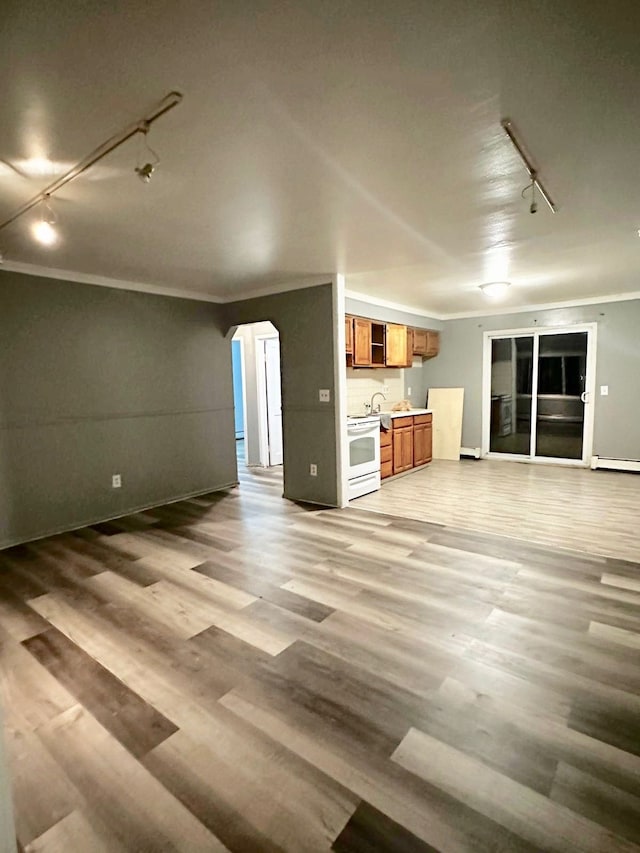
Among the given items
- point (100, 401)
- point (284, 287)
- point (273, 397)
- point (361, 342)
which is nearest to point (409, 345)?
point (361, 342)

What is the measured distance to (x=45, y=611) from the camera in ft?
8.91

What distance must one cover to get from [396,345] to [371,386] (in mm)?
741

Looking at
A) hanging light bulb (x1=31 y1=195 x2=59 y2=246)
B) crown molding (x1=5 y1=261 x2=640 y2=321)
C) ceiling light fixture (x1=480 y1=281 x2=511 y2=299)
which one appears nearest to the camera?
hanging light bulb (x1=31 y1=195 x2=59 y2=246)

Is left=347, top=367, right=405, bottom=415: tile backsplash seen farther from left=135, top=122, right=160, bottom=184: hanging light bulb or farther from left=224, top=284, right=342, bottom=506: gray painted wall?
left=135, top=122, right=160, bottom=184: hanging light bulb

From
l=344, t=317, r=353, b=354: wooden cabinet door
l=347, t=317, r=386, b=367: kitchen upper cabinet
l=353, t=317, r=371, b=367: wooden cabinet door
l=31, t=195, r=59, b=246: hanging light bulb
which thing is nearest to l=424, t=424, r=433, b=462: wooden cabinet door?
l=347, t=317, r=386, b=367: kitchen upper cabinet

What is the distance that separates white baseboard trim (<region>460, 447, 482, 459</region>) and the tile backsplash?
149 centimetres

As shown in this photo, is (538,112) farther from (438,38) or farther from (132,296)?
(132,296)

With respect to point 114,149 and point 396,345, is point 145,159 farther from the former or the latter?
point 396,345

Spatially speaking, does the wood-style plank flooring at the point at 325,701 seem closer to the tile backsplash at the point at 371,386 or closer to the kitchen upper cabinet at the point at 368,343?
the kitchen upper cabinet at the point at 368,343

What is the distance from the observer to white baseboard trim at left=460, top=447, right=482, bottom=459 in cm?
755

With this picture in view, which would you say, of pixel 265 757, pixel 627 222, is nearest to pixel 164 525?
pixel 265 757

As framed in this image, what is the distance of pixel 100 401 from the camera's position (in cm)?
445

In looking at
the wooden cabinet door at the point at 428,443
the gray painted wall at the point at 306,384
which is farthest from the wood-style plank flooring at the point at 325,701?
the wooden cabinet door at the point at 428,443

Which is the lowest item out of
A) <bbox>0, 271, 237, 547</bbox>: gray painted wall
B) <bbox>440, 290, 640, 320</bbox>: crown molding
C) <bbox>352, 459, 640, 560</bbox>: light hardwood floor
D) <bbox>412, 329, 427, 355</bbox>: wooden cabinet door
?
<bbox>352, 459, 640, 560</bbox>: light hardwood floor
